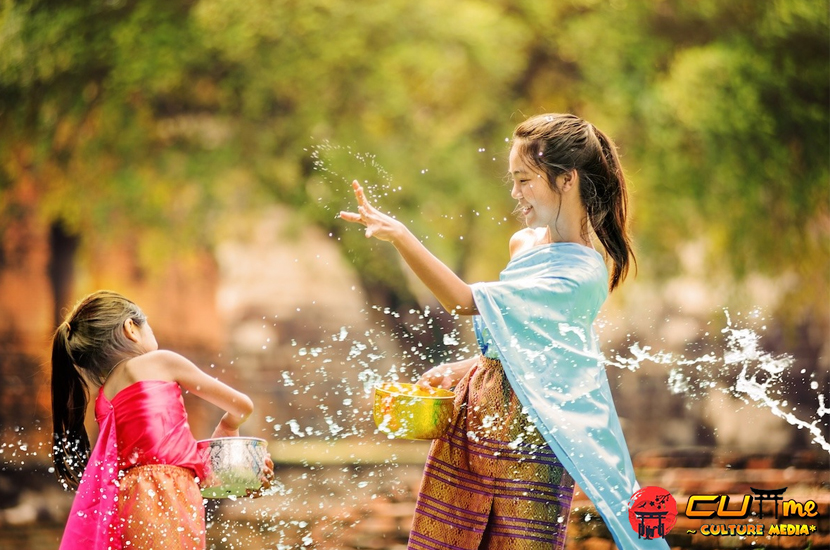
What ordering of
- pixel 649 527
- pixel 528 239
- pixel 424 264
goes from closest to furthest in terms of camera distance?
pixel 424 264 → pixel 649 527 → pixel 528 239

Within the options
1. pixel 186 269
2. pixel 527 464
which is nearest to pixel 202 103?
pixel 186 269

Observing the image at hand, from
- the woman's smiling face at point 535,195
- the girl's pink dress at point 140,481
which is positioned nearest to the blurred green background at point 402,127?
the girl's pink dress at point 140,481

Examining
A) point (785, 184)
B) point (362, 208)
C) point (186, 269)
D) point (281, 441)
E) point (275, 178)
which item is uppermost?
point (785, 184)

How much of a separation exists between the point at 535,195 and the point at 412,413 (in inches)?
20.1

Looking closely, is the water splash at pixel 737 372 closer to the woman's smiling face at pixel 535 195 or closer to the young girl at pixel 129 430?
the woman's smiling face at pixel 535 195

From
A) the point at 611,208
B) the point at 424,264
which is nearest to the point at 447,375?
the point at 424,264

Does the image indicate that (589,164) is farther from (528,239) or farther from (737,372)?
(737,372)

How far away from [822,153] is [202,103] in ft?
15.2

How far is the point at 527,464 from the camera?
1.91 m

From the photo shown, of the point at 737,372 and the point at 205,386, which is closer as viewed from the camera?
the point at 205,386

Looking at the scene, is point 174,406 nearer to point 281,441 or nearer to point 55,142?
point 55,142

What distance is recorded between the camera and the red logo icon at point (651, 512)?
1.89 meters

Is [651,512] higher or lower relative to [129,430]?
higher

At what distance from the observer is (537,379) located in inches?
74.4
